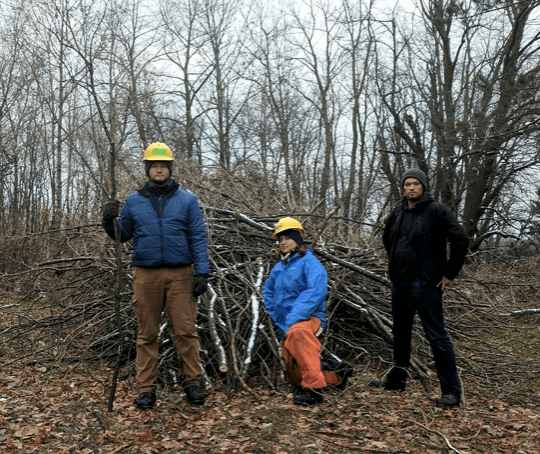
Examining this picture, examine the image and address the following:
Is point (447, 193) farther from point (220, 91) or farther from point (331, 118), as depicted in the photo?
point (220, 91)

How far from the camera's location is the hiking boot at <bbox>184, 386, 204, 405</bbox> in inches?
181

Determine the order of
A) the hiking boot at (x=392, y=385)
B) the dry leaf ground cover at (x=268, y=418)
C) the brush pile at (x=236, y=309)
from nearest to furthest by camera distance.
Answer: the dry leaf ground cover at (x=268, y=418), the hiking boot at (x=392, y=385), the brush pile at (x=236, y=309)

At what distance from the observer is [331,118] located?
77.8 feet

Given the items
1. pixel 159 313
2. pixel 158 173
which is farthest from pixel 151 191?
pixel 159 313

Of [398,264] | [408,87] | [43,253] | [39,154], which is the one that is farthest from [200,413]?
[39,154]

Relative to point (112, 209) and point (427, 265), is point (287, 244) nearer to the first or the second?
point (427, 265)

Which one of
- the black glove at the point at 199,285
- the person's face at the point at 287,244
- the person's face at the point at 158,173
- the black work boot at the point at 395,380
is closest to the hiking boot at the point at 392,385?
the black work boot at the point at 395,380

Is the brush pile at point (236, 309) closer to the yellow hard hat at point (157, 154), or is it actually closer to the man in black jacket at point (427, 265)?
the man in black jacket at point (427, 265)

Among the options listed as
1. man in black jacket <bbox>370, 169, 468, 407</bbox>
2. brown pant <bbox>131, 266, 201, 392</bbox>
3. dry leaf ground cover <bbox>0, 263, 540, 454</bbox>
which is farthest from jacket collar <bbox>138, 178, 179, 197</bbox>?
man in black jacket <bbox>370, 169, 468, 407</bbox>

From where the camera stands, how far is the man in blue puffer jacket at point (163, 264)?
4.56 metres

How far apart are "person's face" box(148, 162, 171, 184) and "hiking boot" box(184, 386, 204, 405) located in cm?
167

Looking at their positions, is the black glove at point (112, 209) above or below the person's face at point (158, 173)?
below

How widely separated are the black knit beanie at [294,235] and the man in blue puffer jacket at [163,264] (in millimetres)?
695

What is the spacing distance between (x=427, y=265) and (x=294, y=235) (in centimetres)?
111
